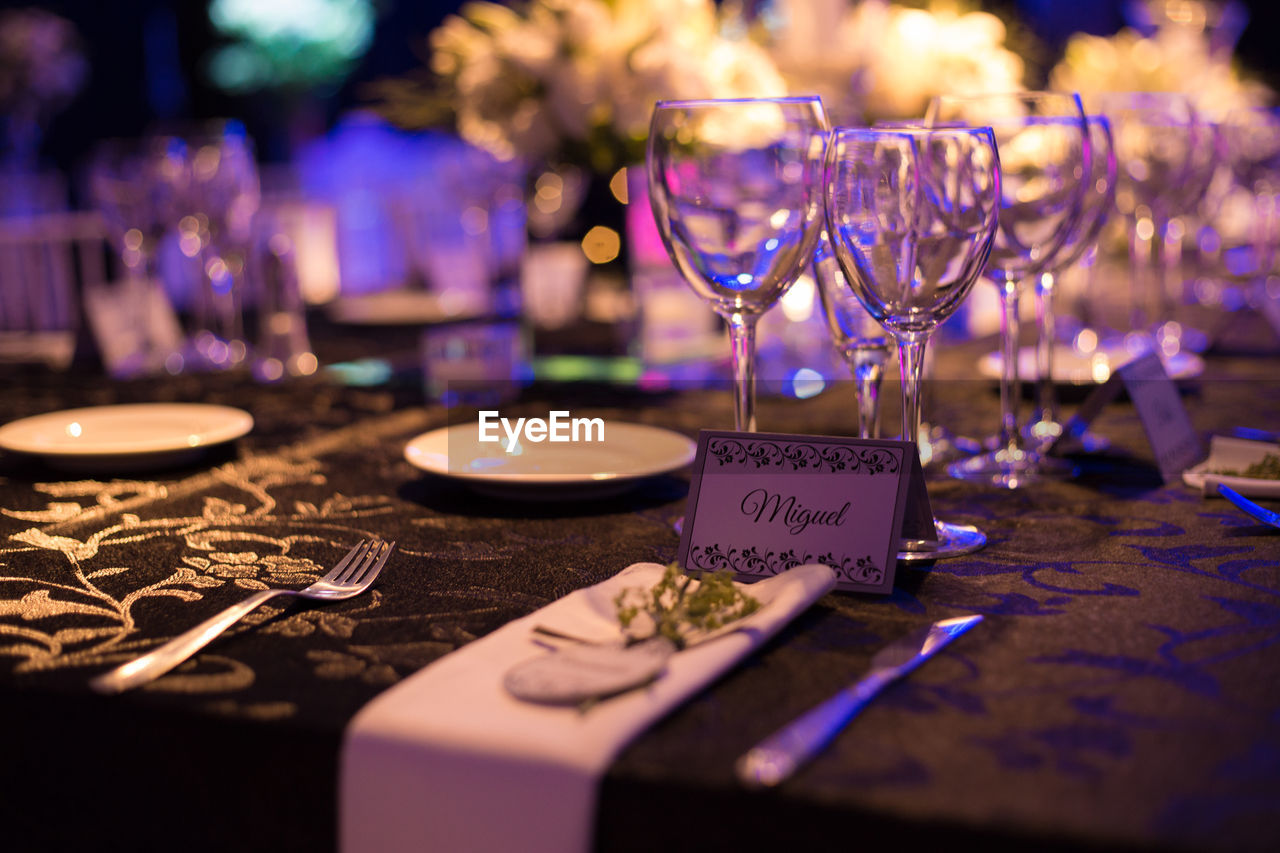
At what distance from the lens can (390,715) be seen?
517 mm

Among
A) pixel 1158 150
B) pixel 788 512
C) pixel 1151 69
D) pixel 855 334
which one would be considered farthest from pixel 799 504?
pixel 1151 69

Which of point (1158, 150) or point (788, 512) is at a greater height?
point (1158, 150)

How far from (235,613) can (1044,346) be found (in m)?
0.76

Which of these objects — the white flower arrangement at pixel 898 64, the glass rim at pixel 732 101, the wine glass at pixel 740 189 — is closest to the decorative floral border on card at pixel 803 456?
the wine glass at pixel 740 189

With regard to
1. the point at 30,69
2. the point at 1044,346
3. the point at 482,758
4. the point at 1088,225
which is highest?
the point at 30,69

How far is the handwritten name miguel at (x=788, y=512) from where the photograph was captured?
0.72 m

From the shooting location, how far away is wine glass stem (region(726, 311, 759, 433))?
0.79 metres

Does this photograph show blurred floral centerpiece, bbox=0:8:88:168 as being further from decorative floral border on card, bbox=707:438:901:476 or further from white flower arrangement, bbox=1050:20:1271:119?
decorative floral border on card, bbox=707:438:901:476

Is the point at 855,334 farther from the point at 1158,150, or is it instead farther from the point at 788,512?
the point at 1158,150

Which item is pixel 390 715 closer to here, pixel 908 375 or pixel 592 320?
→ pixel 908 375

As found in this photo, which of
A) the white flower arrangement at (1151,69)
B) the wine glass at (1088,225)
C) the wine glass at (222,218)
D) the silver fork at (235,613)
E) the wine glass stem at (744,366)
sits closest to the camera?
the silver fork at (235,613)

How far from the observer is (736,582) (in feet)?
2.36

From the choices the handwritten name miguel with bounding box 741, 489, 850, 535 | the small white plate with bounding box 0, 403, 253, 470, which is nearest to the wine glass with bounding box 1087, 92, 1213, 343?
the handwritten name miguel with bounding box 741, 489, 850, 535

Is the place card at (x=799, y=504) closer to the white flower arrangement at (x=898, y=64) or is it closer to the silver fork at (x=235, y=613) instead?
the silver fork at (x=235, y=613)
